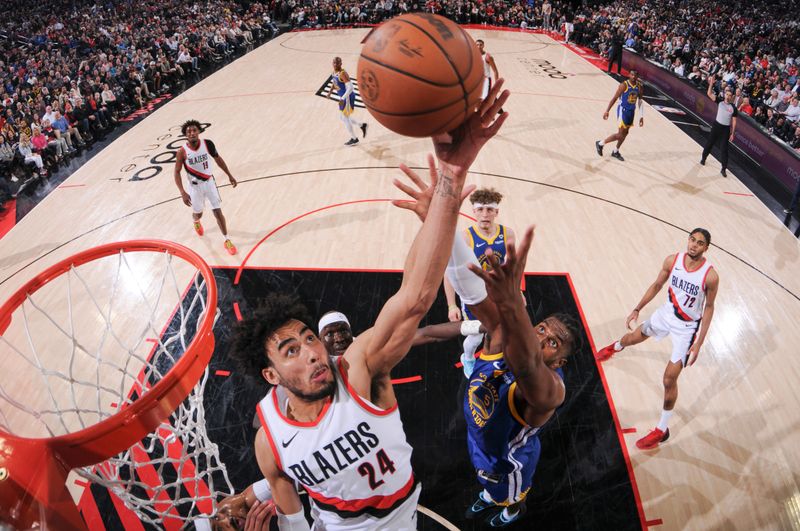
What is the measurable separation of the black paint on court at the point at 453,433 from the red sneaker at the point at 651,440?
0.19 metres

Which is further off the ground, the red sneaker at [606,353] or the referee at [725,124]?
the referee at [725,124]

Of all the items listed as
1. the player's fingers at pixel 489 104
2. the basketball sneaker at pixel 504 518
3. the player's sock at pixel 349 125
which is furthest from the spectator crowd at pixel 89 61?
the player's fingers at pixel 489 104

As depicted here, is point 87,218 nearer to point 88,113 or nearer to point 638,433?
point 88,113

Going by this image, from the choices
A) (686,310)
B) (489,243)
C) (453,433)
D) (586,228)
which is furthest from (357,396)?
(586,228)

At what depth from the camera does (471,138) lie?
75.2 inches

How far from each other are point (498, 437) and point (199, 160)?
508 cm

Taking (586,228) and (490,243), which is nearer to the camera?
(490,243)

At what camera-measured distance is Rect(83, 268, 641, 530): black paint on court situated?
3.58 metres

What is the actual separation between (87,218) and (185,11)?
18.0 m

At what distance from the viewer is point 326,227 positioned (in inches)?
276

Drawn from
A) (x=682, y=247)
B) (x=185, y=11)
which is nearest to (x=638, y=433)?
(x=682, y=247)

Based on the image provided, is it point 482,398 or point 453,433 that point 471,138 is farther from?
point 453,433

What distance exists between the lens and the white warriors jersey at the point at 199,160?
601cm

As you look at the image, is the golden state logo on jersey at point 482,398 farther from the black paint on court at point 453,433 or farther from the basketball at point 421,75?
the basketball at point 421,75
